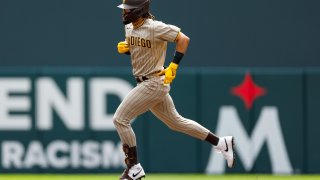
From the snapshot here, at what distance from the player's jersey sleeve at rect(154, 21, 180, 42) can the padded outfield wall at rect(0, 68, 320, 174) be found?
7.95 feet

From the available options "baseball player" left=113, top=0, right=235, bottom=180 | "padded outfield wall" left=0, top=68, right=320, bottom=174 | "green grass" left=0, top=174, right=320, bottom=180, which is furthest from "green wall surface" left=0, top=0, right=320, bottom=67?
"baseball player" left=113, top=0, right=235, bottom=180

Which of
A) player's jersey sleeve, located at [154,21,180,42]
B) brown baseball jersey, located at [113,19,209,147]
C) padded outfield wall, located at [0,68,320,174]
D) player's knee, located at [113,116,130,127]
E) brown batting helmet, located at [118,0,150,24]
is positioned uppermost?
brown batting helmet, located at [118,0,150,24]

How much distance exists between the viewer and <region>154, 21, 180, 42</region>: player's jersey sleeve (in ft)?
27.2

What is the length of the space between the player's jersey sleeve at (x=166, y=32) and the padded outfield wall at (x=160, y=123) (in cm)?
242

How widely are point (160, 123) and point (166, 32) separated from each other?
265 cm

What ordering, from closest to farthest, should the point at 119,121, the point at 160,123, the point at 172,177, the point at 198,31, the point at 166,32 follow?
1. the point at 166,32
2. the point at 119,121
3. the point at 172,177
4. the point at 160,123
5. the point at 198,31

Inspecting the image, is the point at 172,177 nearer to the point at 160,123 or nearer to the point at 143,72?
the point at 160,123

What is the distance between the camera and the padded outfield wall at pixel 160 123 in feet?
35.2

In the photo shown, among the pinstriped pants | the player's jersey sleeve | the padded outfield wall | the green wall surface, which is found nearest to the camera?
the player's jersey sleeve

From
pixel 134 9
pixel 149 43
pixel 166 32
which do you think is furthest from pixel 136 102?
pixel 134 9

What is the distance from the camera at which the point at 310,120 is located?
10797 millimetres

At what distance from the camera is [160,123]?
35.4ft

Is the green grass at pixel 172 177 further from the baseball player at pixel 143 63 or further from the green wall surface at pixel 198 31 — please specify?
the green wall surface at pixel 198 31

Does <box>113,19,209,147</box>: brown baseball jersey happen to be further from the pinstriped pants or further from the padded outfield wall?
the padded outfield wall
